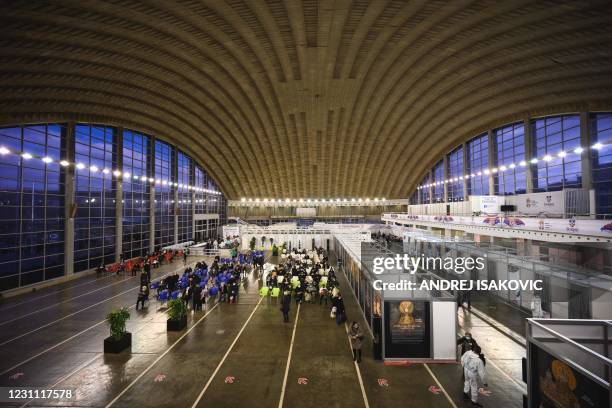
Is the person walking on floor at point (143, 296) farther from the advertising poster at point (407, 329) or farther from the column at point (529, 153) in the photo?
the column at point (529, 153)

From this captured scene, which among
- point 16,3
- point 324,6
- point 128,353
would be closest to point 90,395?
point 128,353

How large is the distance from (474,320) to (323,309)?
657 cm

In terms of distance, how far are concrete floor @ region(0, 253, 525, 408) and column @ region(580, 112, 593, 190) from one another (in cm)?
1932

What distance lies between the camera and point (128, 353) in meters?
8.91

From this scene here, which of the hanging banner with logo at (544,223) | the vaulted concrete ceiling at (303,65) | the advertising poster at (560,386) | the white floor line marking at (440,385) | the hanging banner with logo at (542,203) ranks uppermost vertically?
the vaulted concrete ceiling at (303,65)

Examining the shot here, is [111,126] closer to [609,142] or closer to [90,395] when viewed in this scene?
[90,395]

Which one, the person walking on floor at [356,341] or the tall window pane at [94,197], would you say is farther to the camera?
the tall window pane at [94,197]

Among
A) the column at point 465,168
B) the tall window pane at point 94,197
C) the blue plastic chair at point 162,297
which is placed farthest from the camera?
the column at point 465,168

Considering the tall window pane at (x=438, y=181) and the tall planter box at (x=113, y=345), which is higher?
the tall window pane at (x=438, y=181)

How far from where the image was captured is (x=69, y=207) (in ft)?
67.4

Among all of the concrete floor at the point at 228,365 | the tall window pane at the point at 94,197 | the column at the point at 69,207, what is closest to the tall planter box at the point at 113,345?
the concrete floor at the point at 228,365

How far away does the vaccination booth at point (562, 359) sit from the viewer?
3.66 metres

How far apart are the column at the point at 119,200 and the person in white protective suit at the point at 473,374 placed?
94.2ft

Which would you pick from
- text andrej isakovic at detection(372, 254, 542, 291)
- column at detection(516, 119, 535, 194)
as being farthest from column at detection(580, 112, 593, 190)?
text andrej isakovic at detection(372, 254, 542, 291)
